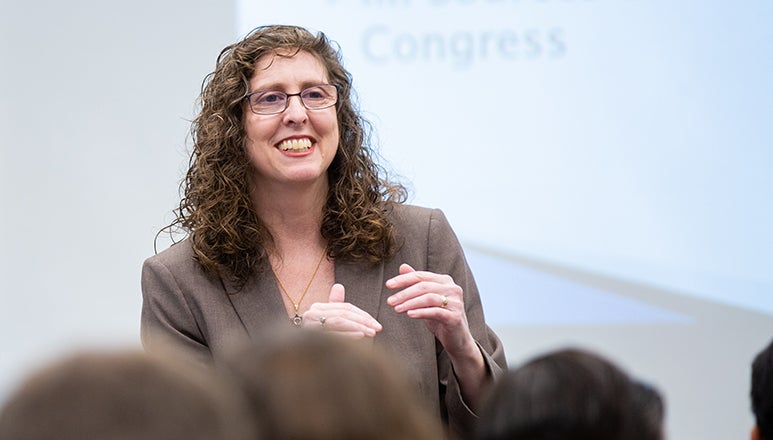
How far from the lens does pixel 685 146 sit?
11.7ft

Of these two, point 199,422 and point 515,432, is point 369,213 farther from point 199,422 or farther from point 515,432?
point 199,422

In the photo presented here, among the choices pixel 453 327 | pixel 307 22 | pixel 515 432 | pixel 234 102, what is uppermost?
pixel 307 22

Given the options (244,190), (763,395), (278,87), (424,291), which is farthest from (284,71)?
(763,395)

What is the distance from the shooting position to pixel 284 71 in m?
2.38

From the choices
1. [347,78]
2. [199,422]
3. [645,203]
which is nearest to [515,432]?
[199,422]

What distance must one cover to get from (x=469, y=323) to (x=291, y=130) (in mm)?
584

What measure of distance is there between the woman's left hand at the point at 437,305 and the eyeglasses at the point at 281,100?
528 millimetres

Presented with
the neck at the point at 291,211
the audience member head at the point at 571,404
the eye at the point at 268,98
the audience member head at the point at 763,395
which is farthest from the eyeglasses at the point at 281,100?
the audience member head at the point at 571,404

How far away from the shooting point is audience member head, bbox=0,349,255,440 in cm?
72

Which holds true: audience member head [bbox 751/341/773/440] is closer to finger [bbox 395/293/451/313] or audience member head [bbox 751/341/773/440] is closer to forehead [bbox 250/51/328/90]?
finger [bbox 395/293/451/313]

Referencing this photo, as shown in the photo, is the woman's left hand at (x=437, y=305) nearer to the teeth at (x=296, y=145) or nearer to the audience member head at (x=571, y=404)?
the teeth at (x=296, y=145)

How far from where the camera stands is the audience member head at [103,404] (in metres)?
0.72

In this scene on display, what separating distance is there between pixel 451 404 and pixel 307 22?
185 cm

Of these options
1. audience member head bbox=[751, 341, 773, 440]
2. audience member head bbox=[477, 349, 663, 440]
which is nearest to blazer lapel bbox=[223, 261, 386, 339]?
audience member head bbox=[751, 341, 773, 440]
